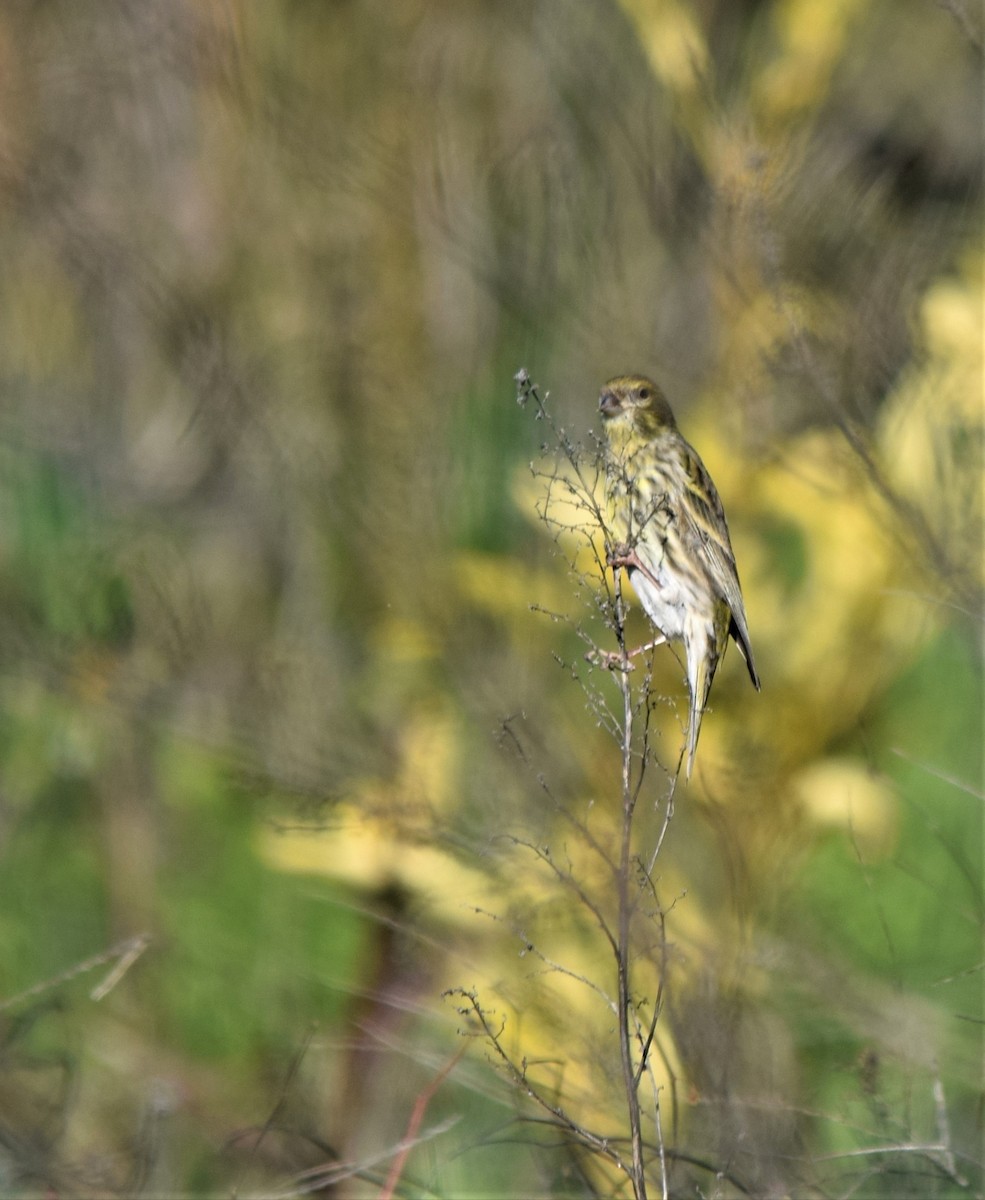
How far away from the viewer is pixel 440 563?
311 cm

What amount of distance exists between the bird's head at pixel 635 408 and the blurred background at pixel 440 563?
29 cm

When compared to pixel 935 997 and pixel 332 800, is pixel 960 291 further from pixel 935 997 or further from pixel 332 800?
pixel 332 800

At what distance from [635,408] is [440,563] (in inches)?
26.5

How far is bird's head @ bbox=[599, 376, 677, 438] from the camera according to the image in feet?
8.45

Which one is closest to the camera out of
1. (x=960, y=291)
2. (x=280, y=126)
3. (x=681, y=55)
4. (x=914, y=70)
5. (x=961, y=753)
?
(x=681, y=55)

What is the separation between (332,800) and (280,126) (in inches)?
66.2

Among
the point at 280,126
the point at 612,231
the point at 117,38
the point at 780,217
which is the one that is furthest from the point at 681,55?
the point at 117,38

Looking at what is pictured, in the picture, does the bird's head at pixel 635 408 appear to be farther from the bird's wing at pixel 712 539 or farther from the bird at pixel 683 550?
the bird's wing at pixel 712 539

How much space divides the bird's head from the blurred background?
A: 290 millimetres

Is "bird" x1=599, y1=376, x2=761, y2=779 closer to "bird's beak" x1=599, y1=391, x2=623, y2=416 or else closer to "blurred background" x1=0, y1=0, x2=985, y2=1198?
"bird's beak" x1=599, y1=391, x2=623, y2=416

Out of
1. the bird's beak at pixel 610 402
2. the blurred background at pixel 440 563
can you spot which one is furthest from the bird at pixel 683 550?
the blurred background at pixel 440 563

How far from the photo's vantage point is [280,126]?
3631 millimetres

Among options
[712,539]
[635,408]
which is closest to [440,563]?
[635,408]

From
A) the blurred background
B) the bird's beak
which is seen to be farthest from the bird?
the blurred background
